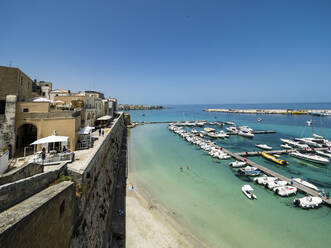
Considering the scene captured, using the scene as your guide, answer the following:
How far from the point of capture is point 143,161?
72.4ft

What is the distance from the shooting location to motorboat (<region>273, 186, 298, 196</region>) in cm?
1395

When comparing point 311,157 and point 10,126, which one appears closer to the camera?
point 10,126

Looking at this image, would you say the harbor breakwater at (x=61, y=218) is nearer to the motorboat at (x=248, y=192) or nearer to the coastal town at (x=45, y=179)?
the coastal town at (x=45, y=179)

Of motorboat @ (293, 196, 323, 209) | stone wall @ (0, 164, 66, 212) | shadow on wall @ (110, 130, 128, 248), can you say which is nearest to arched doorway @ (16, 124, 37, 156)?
stone wall @ (0, 164, 66, 212)

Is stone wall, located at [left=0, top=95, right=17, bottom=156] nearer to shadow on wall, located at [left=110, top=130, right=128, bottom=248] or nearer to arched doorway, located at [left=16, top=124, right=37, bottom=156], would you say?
arched doorway, located at [left=16, top=124, right=37, bottom=156]

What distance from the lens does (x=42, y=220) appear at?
3.71 m

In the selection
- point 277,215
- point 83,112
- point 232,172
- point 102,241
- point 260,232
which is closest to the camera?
point 102,241

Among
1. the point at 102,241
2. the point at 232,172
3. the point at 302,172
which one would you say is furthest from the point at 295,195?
the point at 102,241

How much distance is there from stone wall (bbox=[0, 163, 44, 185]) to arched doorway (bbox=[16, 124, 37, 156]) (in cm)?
586

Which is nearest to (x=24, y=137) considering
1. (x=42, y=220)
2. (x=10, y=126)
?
(x=10, y=126)

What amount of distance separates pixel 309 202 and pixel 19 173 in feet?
68.7

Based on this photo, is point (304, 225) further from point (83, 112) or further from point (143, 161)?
point (83, 112)

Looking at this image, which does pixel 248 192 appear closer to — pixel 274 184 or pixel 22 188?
pixel 274 184

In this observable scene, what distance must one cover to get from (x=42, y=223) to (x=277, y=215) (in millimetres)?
16166
